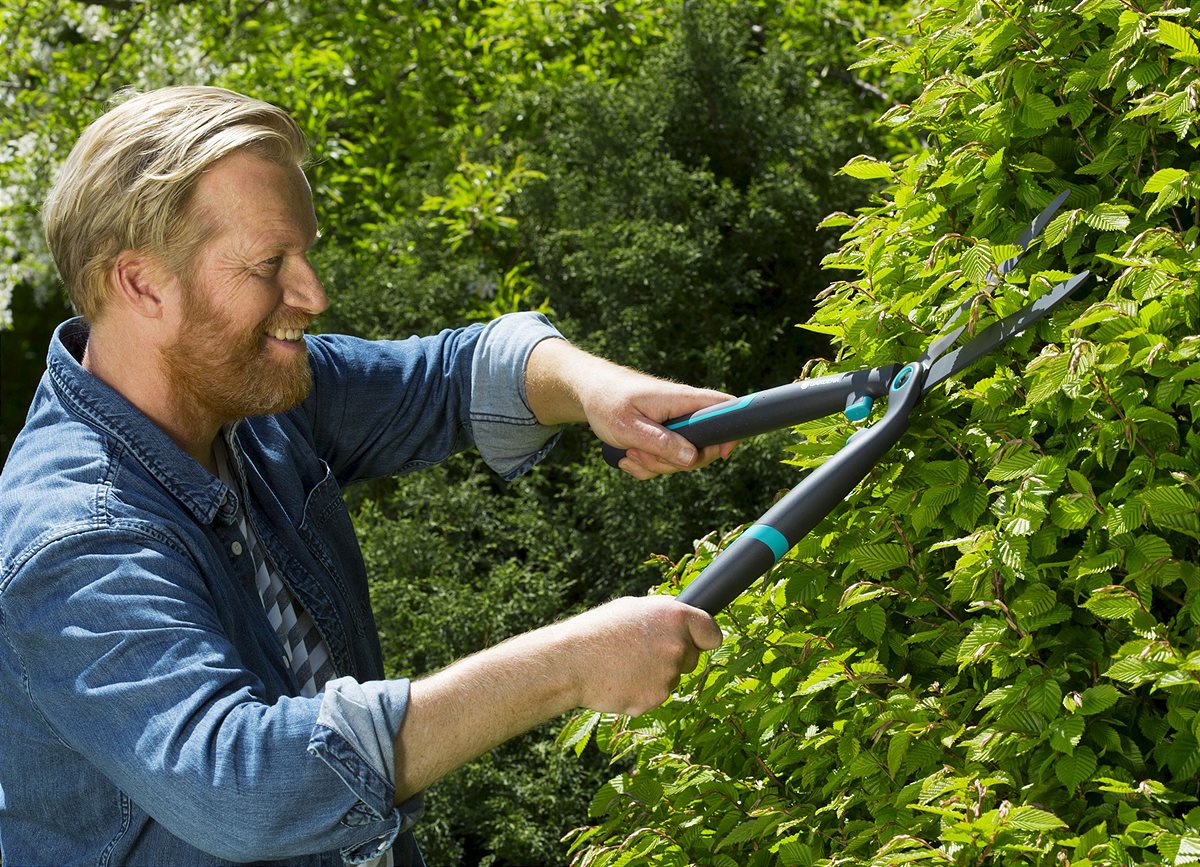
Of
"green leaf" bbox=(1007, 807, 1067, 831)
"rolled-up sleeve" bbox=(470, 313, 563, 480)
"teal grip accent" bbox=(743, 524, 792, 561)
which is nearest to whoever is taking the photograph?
"green leaf" bbox=(1007, 807, 1067, 831)

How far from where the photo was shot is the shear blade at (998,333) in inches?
66.6

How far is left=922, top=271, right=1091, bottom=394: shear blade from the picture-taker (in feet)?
5.55

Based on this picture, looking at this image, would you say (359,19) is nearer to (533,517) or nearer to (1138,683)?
(533,517)

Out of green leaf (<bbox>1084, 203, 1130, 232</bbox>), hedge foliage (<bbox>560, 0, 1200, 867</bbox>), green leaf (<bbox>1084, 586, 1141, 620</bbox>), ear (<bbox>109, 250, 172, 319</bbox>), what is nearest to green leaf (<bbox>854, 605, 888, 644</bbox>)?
hedge foliage (<bbox>560, 0, 1200, 867</bbox>)

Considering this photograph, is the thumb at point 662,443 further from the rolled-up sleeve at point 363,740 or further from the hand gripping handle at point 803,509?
the rolled-up sleeve at point 363,740

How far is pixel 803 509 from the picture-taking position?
178 centimetres

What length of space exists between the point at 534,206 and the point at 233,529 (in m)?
2.99

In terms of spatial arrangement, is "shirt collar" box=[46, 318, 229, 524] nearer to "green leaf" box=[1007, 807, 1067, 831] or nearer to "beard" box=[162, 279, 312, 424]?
"beard" box=[162, 279, 312, 424]

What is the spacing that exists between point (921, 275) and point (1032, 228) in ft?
0.55

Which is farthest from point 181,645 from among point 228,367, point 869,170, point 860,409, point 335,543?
point 869,170

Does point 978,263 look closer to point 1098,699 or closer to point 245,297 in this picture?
point 1098,699

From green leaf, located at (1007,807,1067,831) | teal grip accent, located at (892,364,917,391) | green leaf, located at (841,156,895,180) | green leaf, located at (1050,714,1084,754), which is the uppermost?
green leaf, located at (841,156,895,180)

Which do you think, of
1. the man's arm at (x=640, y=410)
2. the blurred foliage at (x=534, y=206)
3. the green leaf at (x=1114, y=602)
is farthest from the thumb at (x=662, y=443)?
the blurred foliage at (x=534, y=206)

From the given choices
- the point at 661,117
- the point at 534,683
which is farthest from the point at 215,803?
the point at 661,117
